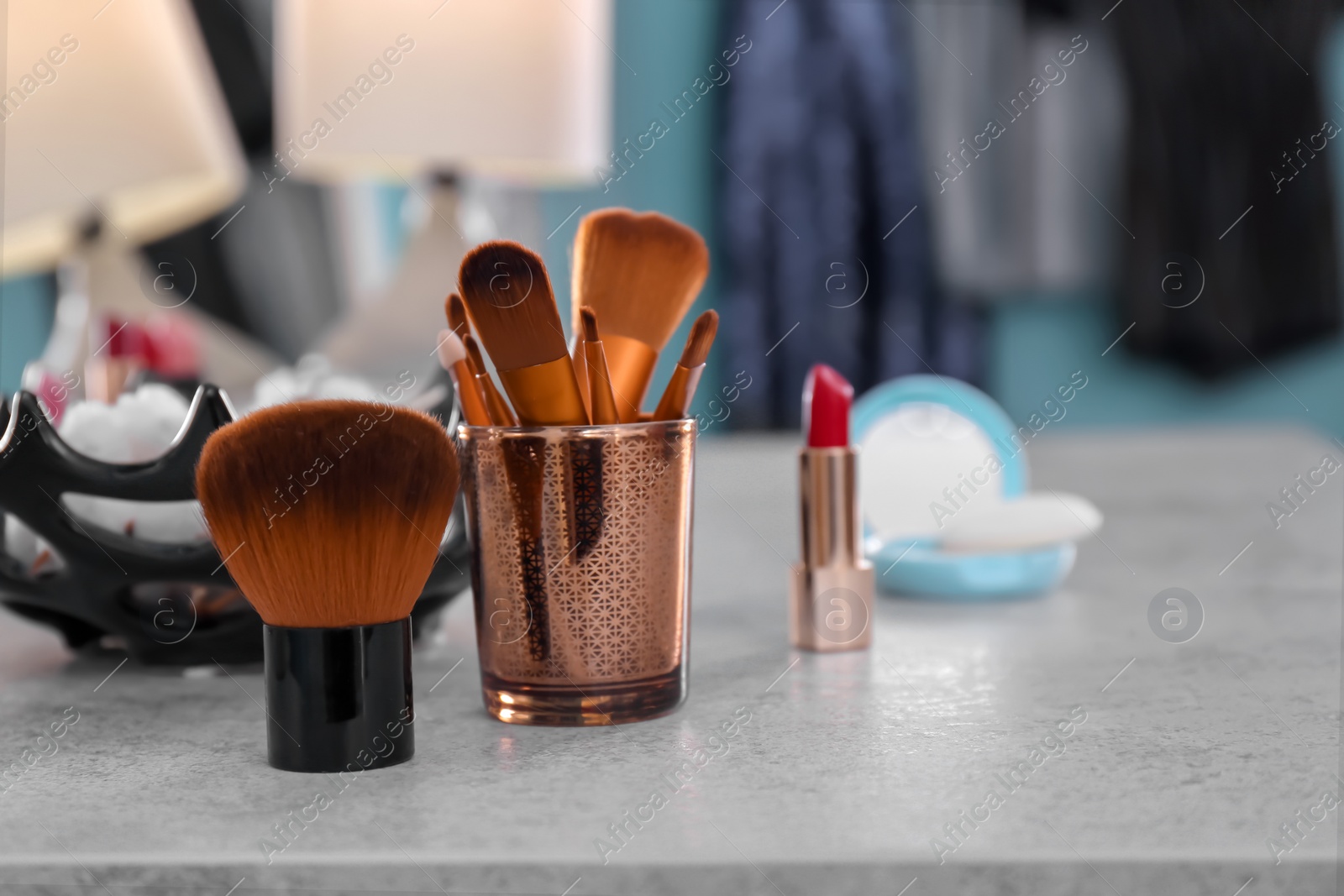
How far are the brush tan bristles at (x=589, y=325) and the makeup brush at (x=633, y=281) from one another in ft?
0.11

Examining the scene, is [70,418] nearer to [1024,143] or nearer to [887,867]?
[887,867]

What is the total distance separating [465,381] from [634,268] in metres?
0.10

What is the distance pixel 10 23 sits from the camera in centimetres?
130

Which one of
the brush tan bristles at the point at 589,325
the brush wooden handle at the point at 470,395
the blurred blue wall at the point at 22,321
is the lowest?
the blurred blue wall at the point at 22,321

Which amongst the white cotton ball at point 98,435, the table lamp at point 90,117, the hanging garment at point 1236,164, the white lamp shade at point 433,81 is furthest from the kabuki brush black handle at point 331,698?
the hanging garment at point 1236,164

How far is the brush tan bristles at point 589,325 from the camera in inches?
19.8

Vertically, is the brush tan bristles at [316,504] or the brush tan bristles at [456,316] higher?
the brush tan bristles at [456,316]

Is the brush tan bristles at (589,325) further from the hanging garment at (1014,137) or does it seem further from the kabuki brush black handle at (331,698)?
the hanging garment at (1014,137)

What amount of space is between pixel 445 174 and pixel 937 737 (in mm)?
1404

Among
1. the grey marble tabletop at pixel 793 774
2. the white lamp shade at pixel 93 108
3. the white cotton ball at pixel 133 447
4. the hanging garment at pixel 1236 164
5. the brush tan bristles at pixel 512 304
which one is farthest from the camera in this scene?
the hanging garment at pixel 1236 164

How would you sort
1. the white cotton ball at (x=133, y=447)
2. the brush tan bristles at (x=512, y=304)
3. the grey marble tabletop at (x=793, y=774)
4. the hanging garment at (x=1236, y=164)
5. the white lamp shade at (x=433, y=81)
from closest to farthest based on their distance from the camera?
1. the grey marble tabletop at (x=793, y=774)
2. the brush tan bristles at (x=512, y=304)
3. the white cotton ball at (x=133, y=447)
4. the white lamp shade at (x=433, y=81)
5. the hanging garment at (x=1236, y=164)

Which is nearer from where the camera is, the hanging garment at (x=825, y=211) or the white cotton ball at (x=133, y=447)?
the white cotton ball at (x=133, y=447)

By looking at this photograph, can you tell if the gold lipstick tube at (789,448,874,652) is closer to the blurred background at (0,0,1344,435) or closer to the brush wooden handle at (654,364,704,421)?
the brush wooden handle at (654,364,704,421)

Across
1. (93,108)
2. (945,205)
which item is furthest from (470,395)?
(945,205)
